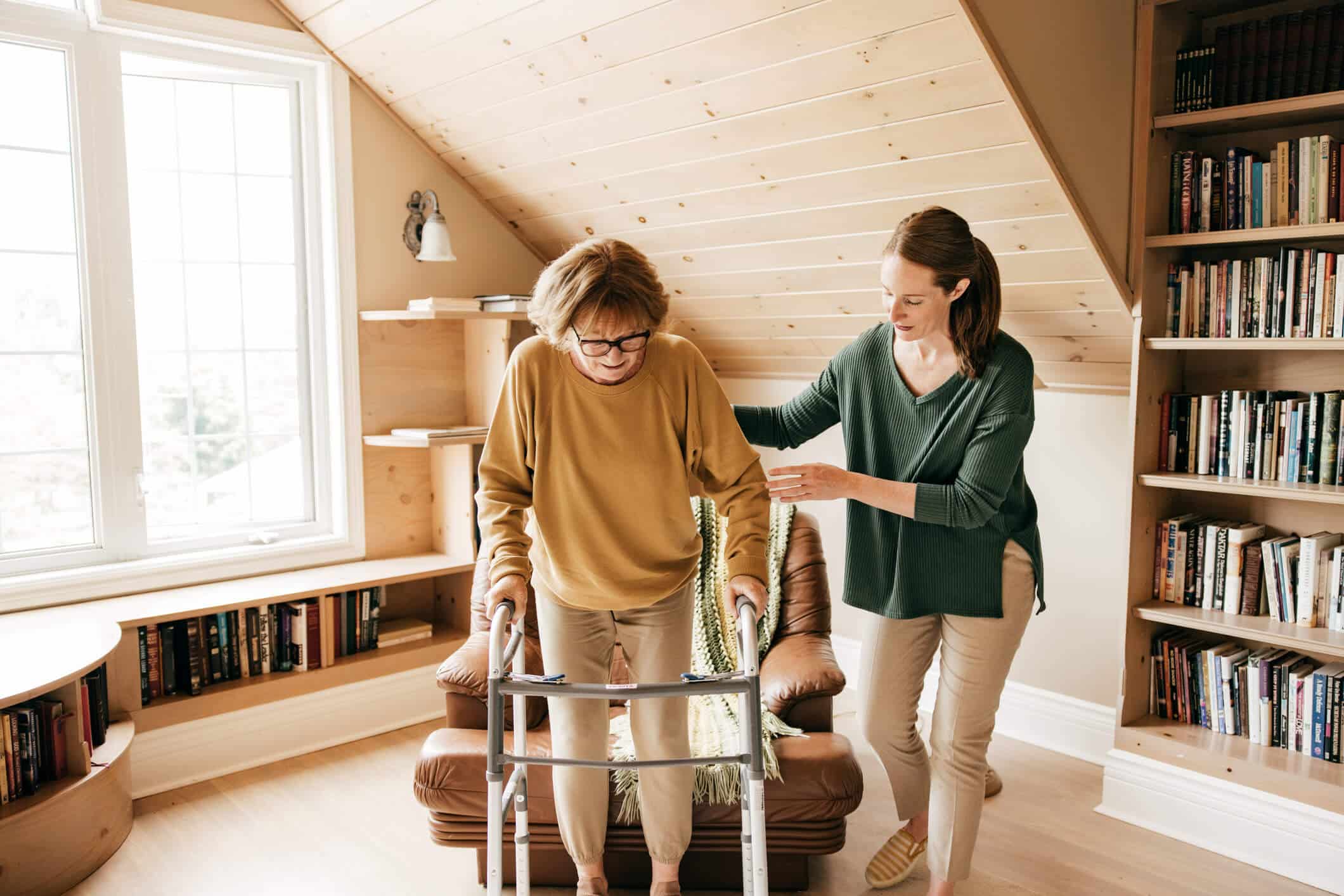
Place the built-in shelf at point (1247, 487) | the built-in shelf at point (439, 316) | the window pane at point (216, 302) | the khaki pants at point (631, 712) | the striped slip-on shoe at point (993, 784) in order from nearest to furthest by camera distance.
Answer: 1. the khaki pants at point (631, 712)
2. the built-in shelf at point (1247, 487)
3. the striped slip-on shoe at point (993, 784)
4. the window pane at point (216, 302)
5. the built-in shelf at point (439, 316)

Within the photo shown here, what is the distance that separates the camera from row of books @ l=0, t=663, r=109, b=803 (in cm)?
225

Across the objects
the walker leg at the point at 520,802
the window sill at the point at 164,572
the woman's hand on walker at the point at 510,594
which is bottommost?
the walker leg at the point at 520,802

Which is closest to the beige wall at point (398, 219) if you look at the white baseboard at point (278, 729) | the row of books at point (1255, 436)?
the white baseboard at point (278, 729)

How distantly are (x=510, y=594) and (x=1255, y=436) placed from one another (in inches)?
73.6

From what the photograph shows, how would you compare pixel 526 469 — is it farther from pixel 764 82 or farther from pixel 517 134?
pixel 517 134

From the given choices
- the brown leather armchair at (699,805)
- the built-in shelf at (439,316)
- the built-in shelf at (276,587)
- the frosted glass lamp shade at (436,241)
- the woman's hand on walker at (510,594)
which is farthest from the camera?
the frosted glass lamp shade at (436,241)

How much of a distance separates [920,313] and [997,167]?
1.96 feet

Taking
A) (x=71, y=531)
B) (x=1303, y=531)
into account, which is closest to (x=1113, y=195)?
(x=1303, y=531)

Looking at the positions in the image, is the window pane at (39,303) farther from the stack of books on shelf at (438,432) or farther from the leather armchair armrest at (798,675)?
the leather armchair armrest at (798,675)

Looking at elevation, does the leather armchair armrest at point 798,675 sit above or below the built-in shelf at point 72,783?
above

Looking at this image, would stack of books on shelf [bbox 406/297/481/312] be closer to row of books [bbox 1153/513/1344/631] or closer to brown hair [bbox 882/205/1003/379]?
brown hair [bbox 882/205/1003/379]

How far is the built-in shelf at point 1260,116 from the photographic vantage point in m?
2.22

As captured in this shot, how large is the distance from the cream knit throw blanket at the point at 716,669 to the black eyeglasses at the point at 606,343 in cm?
76

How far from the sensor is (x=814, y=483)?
1960 mm
